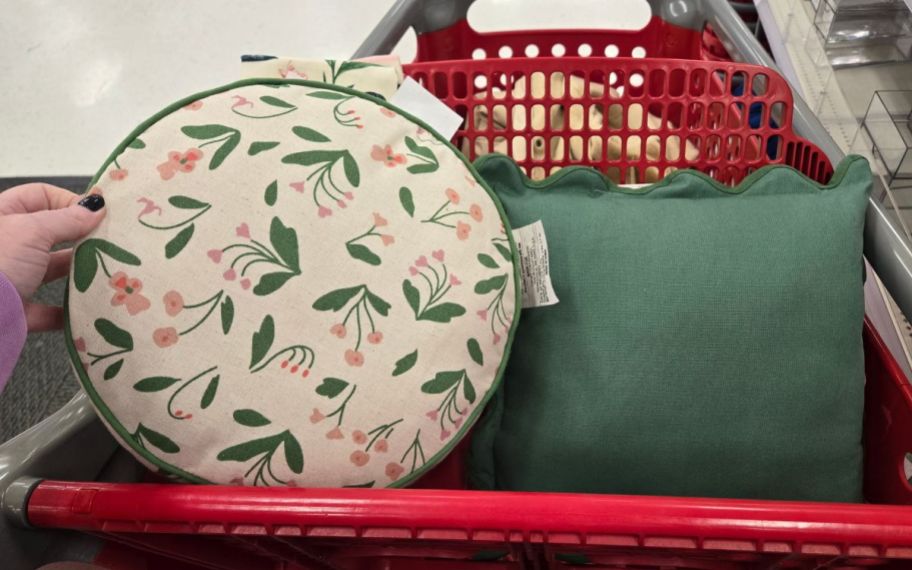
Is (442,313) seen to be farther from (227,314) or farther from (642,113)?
(642,113)

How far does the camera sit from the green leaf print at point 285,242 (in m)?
0.61

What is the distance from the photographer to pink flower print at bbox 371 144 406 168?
67cm

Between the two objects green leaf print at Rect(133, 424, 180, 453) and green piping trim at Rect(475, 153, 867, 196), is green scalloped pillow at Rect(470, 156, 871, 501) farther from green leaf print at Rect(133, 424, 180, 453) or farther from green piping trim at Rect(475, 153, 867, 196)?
green leaf print at Rect(133, 424, 180, 453)

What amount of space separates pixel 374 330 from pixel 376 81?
0.37 m

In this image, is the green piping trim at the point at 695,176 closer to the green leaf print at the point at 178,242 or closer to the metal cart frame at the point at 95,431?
the metal cart frame at the point at 95,431

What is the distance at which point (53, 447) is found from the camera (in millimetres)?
629

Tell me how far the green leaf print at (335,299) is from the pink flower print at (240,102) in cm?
20

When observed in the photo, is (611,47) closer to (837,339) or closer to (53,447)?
(837,339)

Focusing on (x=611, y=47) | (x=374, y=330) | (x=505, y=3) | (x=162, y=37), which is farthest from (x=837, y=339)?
(x=162, y=37)

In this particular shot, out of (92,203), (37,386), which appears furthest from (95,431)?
(37,386)

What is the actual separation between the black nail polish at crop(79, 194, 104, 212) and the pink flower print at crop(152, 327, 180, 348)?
0.37 ft

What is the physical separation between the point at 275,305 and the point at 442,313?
5.6 inches

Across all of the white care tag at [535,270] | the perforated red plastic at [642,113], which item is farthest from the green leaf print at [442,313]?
the perforated red plastic at [642,113]

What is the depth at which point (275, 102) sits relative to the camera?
0.67 metres
